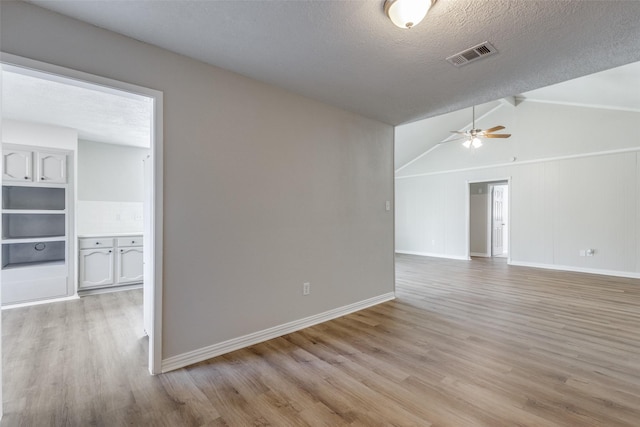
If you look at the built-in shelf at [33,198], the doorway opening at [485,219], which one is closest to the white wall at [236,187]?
the built-in shelf at [33,198]

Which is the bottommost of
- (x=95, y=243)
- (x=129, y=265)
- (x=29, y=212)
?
(x=129, y=265)

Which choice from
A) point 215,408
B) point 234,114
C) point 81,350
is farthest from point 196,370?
point 234,114

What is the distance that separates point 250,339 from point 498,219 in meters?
8.54

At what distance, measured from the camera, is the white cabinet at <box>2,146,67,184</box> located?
3.77 metres

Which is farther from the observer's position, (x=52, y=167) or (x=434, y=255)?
(x=434, y=255)

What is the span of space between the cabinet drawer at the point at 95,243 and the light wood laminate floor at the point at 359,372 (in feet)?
3.01

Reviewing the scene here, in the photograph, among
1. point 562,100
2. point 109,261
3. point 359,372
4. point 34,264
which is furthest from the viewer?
point 562,100

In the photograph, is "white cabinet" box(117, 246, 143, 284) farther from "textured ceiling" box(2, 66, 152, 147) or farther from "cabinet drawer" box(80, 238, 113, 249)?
"textured ceiling" box(2, 66, 152, 147)

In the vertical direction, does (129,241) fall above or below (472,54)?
below

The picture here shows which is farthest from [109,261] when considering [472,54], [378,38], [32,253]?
[472,54]

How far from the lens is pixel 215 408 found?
182cm

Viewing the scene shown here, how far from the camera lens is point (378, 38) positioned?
2.05 metres

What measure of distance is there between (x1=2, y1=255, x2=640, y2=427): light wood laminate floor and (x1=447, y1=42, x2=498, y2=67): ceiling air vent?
8.11 ft

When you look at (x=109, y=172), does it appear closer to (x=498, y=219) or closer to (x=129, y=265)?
(x=129, y=265)
